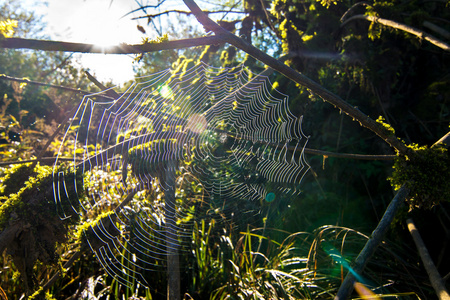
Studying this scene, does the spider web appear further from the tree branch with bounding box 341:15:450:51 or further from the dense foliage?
the tree branch with bounding box 341:15:450:51

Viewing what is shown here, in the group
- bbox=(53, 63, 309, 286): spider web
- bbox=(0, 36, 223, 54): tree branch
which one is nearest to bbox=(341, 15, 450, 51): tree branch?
bbox=(53, 63, 309, 286): spider web

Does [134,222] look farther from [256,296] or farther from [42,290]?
[256,296]

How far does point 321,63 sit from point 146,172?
2.53 metres

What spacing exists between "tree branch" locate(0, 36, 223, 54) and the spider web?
4.21 feet

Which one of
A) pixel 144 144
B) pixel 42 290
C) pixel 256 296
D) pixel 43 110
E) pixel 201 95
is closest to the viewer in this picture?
pixel 42 290

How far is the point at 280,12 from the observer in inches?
163

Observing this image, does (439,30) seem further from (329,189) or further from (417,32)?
(329,189)

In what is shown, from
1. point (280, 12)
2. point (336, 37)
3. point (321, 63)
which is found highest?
point (280, 12)

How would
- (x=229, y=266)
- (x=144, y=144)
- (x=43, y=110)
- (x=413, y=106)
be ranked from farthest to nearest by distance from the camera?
(x=43, y=110) → (x=413, y=106) → (x=229, y=266) → (x=144, y=144)

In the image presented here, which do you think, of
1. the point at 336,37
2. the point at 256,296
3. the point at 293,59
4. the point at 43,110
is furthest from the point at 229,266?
the point at 43,110

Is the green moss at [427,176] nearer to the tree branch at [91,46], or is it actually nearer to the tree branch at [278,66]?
the tree branch at [278,66]

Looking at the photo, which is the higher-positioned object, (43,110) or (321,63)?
(321,63)

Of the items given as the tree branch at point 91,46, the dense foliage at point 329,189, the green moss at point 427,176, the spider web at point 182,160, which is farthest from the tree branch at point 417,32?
the tree branch at point 91,46

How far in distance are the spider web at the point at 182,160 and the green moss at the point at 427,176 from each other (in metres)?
1.07
